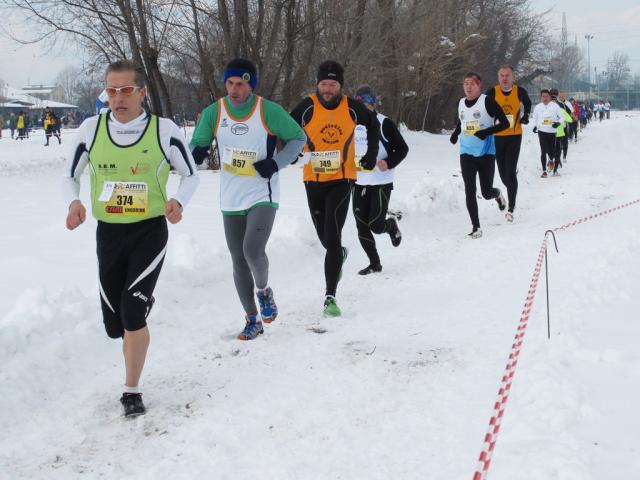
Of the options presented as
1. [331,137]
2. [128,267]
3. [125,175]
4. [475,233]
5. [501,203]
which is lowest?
[475,233]

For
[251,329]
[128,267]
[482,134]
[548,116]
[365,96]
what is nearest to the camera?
[128,267]

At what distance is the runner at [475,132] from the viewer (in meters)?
8.51

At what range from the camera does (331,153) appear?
18.1 ft

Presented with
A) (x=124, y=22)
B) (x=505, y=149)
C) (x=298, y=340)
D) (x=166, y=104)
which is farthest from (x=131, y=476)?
(x=166, y=104)

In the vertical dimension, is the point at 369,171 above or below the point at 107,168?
below

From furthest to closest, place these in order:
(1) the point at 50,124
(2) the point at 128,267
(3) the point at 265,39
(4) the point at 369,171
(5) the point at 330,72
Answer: (1) the point at 50,124 → (3) the point at 265,39 → (4) the point at 369,171 → (5) the point at 330,72 → (2) the point at 128,267

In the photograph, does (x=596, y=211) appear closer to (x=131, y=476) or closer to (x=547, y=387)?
(x=547, y=387)

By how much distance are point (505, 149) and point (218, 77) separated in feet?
39.7

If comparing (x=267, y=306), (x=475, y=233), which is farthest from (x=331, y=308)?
(x=475, y=233)

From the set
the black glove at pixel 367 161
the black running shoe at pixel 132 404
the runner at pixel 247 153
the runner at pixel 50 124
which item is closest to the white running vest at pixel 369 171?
the black glove at pixel 367 161

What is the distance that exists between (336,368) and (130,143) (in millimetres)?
1844

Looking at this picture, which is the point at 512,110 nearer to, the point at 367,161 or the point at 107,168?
the point at 367,161

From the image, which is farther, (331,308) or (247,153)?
(331,308)

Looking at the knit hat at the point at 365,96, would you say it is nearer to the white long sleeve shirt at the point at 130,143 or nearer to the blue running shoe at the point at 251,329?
the blue running shoe at the point at 251,329
